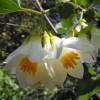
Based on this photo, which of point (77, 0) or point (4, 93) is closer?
point (77, 0)

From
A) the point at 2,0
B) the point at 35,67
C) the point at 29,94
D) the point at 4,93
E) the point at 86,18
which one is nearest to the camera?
the point at 35,67

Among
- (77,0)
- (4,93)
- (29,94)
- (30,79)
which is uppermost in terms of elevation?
(77,0)

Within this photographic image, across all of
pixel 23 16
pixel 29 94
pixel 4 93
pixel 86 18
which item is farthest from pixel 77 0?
pixel 23 16

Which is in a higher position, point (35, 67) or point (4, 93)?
point (35, 67)

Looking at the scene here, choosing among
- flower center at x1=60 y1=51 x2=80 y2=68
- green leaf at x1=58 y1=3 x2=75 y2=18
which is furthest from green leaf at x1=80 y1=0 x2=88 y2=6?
flower center at x1=60 y1=51 x2=80 y2=68

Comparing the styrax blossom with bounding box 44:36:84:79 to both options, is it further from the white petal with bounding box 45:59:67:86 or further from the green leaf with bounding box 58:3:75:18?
the green leaf with bounding box 58:3:75:18

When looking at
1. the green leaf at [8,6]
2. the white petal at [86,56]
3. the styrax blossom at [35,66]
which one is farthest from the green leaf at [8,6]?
the white petal at [86,56]

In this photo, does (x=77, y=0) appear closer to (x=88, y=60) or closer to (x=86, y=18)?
(x=86, y=18)
